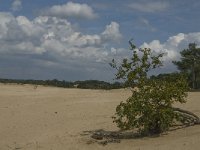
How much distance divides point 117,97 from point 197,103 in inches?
238

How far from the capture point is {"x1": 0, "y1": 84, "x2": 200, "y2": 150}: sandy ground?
45.3 ft

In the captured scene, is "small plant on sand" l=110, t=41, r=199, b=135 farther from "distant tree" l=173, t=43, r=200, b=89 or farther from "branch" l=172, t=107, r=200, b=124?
"distant tree" l=173, t=43, r=200, b=89

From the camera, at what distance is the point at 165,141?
13.5 metres

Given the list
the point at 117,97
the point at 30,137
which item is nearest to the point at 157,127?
the point at 30,137

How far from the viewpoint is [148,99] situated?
581 inches

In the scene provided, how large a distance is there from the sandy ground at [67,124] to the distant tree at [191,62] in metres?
13.2

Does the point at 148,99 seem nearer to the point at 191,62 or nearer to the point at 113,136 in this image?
the point at 113,136

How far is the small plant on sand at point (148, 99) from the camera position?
14.5 metres

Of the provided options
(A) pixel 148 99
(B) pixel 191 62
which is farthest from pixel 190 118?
(B) pixel 191 62

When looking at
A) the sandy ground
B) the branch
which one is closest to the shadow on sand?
the sandy ground

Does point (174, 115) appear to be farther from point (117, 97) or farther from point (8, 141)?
point (117, 97)

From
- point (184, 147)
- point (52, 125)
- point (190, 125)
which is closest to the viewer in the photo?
point (184, 147)

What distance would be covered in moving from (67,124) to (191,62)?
77.7 ft

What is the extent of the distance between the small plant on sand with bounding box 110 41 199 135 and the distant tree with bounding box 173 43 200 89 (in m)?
25.4
